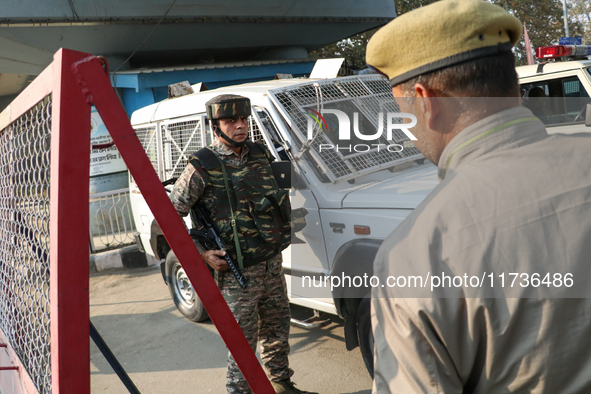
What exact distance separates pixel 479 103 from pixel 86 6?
31.7 ft

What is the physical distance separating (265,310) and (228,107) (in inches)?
51.3

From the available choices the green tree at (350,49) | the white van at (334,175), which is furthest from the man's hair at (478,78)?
the green tree at (350,49)

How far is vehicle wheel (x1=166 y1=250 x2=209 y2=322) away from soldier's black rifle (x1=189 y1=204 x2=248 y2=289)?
1.61 metres

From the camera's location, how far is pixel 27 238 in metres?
1.54

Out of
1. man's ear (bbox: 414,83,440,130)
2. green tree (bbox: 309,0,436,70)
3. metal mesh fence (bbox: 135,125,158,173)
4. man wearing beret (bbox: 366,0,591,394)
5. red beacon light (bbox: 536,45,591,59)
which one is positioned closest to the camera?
man wearing beret (bbox: 366,0,591,394)

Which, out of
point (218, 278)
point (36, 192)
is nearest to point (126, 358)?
point (218, 278)

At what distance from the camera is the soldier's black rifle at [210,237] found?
2.84m

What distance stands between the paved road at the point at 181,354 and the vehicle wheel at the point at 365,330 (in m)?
0.42

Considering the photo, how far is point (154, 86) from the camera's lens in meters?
9.41

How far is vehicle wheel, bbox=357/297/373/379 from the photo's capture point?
2826 mm

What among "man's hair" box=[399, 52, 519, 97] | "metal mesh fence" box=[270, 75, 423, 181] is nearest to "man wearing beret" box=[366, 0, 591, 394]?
"man's hair" box=[399, 52, 519, 97]

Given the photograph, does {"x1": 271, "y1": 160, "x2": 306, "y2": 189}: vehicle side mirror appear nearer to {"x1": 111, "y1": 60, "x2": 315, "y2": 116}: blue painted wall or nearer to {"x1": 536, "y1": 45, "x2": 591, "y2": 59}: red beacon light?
{"x1": 536, "y1": 45, "x2": 591, "y2": 59}: red beacon light

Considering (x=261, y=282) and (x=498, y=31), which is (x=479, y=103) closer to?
(x=498, y=31)

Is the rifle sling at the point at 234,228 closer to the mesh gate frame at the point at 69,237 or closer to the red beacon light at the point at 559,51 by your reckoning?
the mesh gate frame at the point at 69,237
